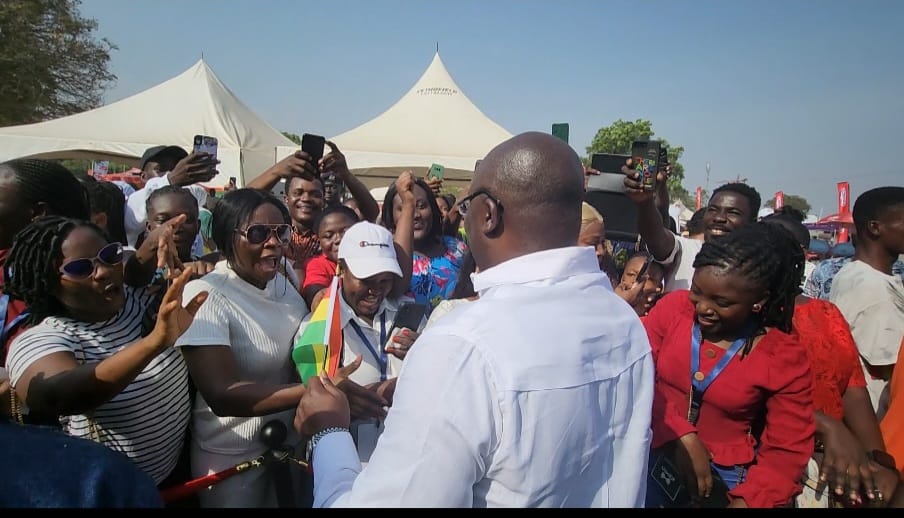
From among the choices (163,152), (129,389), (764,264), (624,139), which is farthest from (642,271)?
(624,139)

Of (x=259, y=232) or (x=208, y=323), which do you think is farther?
(x=259, y=232)

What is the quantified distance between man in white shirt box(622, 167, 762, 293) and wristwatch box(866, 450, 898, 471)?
121 centimetres

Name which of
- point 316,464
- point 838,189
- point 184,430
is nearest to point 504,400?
point 316,464

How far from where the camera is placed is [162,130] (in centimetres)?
1221

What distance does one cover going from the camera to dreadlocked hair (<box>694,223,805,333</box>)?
79.1 inches

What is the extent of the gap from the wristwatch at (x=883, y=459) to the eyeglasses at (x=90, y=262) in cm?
292

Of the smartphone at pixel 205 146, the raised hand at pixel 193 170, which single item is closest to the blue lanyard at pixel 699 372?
the raised hand at pixel 193 170

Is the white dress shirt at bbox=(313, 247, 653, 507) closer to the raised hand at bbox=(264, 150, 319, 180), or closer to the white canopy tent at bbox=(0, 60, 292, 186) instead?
the raised hand at bbox=(264, 150, 319, 180)

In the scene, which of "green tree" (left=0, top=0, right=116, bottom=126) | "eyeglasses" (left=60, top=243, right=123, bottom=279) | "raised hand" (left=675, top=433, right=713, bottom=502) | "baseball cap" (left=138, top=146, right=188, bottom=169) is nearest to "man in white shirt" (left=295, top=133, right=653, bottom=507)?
"raised hand" (left=675, top=433, right=713, bottom=502)

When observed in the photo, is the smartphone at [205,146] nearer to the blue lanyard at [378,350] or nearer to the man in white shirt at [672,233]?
the blue lanyard at [378,350]

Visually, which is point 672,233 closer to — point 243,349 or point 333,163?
point 333,163

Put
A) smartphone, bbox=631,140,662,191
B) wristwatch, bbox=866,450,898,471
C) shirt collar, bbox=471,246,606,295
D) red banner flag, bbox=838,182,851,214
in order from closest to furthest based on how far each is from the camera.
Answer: shirt collar, bbox=471,246,606,295 → wristwatch, bbox=866,450,898,471 → smartphone, bbox=631,140,662,191 → red banner flag, bbox=838,182,851,214

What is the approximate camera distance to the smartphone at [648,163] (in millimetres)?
2775

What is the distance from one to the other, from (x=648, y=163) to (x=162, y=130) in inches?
494
